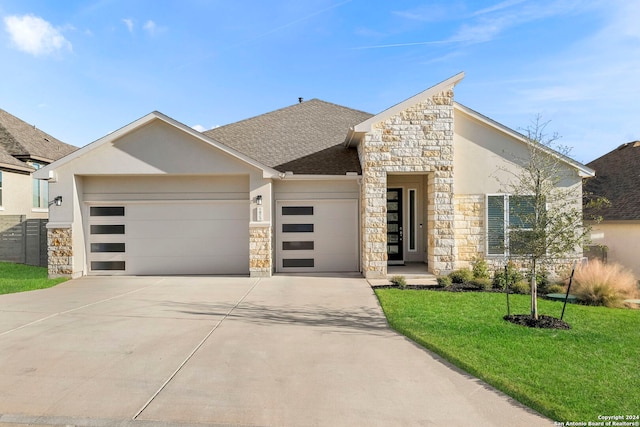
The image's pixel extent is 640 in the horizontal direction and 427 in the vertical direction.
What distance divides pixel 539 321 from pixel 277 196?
8299 mm

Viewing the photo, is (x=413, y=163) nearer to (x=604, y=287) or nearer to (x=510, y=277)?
(x=510, y=277)

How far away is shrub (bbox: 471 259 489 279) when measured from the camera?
1115 cm

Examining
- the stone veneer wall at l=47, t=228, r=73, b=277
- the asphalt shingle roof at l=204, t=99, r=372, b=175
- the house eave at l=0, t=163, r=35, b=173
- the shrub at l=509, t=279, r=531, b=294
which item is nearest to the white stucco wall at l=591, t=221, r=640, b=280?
the shrub at l=509, t=279, r=531, b=294

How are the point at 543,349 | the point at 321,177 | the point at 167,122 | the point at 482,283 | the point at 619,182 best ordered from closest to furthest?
the point at 543,349
the point at 482,283
the point at 167,122
the point at 321,177
the point at 619,182

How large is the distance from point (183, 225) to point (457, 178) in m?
8.83

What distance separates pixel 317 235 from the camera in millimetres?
12781

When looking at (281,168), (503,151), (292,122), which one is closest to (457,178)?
(503,151)

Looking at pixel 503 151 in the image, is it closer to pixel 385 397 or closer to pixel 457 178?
pixel 457 178

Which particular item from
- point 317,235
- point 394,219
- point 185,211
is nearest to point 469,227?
point 394,219

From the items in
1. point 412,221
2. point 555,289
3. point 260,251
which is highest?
point 412,221

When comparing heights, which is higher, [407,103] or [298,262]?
[407,103]

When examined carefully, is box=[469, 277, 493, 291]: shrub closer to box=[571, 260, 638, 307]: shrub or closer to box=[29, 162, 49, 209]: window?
box=[571, 260, 638, 307]: shrub

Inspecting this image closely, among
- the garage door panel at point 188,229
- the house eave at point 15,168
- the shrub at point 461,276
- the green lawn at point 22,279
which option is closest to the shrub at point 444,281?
the shrub at point 461,276

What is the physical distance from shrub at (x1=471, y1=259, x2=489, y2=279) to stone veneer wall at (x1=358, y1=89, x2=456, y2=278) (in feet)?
2.16
